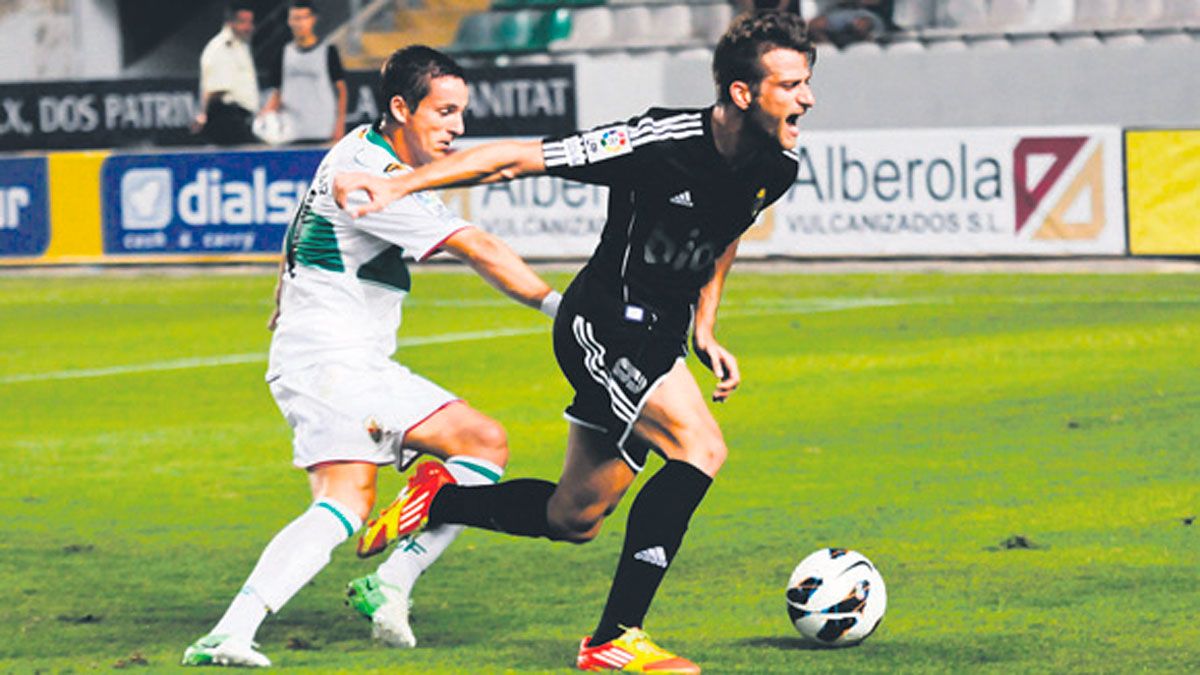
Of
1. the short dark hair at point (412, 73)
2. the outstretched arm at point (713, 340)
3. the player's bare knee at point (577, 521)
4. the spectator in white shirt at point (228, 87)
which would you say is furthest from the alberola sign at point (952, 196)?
the short dark hair at point (412, 73)

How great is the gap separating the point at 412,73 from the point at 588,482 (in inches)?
53.1

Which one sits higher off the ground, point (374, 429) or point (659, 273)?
point (659, 273)

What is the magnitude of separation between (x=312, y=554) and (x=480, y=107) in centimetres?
2123

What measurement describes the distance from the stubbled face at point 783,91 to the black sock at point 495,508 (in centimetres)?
148

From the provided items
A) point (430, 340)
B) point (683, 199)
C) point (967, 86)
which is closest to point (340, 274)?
point (683, 199)

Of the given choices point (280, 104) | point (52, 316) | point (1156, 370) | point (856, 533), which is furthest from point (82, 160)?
point (856, 533)

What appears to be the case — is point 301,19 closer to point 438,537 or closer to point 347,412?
point 438,537

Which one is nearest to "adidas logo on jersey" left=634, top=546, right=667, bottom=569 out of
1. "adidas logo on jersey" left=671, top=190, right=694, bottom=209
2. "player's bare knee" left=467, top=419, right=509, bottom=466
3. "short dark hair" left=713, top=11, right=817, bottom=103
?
"player's bare knee" left=467, top=419, right=509, bottom=466

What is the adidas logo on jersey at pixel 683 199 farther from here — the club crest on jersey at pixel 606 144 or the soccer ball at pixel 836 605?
the soccer ball at pixel 836 605

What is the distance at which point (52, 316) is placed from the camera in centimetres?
2072

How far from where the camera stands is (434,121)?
7355 mm

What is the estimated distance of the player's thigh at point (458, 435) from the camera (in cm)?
736

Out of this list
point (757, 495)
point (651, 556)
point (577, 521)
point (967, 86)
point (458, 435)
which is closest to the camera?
point (651, 556)

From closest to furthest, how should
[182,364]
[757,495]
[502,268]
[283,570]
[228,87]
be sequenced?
[283,570] < [502,268] < [757,495] < [182,364] < [228,87]
